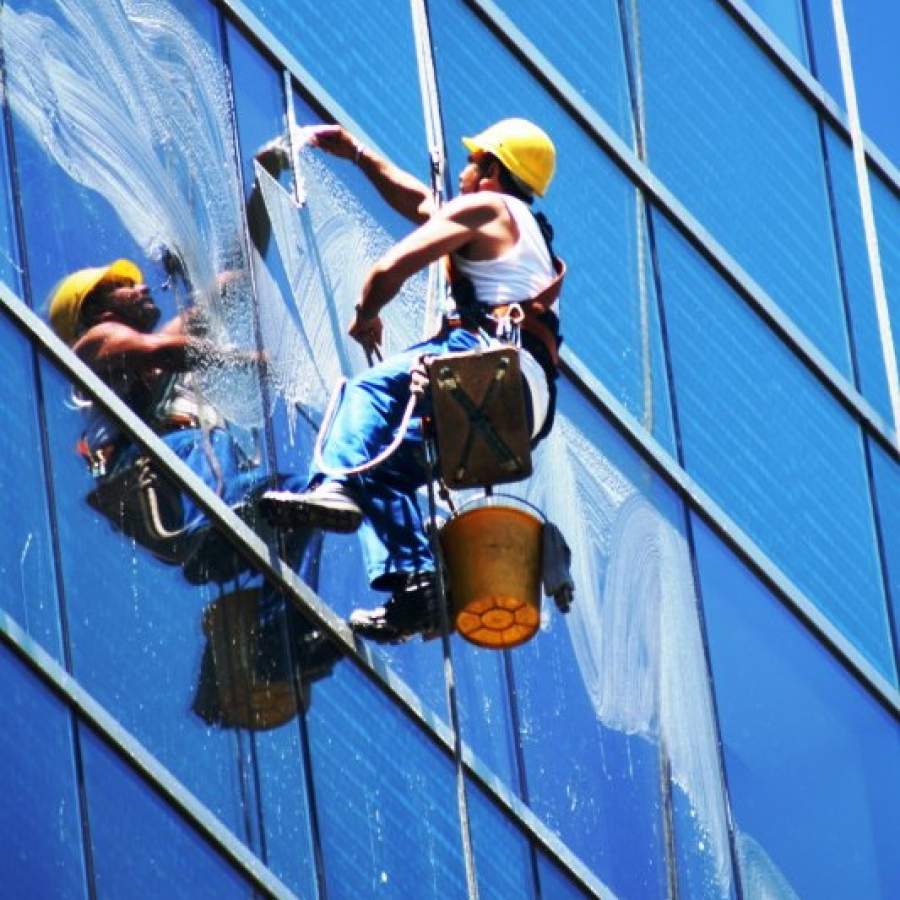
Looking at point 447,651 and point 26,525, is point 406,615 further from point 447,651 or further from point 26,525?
point 26,525

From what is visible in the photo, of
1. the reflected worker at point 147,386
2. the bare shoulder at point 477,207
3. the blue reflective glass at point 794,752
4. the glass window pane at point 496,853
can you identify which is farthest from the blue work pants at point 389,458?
the blue reflective glass at point 794,752

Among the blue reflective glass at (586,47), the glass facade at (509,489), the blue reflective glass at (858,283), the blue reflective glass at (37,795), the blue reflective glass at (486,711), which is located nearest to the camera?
the blue reflective glass at (37,795)

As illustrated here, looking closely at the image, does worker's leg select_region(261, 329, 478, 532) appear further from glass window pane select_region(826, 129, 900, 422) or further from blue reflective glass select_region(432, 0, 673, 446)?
glass window pane select_region(826, 129, 900, 422)

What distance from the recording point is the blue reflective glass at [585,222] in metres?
19.9

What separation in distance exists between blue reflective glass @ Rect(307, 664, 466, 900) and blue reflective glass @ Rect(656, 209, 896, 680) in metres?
1.86

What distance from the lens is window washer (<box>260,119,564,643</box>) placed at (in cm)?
1762

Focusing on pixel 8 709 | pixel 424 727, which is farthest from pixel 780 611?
pixel 8 709

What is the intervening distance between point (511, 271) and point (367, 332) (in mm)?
566

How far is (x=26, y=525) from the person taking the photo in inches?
722

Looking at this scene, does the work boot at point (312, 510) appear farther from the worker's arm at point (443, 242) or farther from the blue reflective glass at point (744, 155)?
the blue reflective glass at point (744, 155)

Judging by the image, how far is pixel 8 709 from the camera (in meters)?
18.1

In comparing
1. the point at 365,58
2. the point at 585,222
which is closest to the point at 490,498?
the point at 585,222

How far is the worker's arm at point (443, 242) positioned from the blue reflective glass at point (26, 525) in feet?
4.23

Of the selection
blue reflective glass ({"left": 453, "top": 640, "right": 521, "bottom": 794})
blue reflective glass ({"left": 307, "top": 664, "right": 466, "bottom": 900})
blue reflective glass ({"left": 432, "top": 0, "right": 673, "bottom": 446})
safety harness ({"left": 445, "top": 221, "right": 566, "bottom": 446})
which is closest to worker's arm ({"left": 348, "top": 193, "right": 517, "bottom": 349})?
safety harness ({"left": 445, "top": 221, "right": 566, "bottom": 446})
